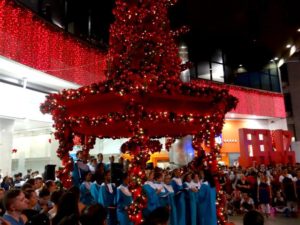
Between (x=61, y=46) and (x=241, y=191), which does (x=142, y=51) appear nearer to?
(x=61, y=46)

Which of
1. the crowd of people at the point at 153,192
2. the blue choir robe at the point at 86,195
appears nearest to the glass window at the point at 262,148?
the crowd of people at the point at 153,192

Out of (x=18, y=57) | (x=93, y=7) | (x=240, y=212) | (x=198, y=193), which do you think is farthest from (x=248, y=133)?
(x=18, y=57)

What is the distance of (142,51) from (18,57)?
17.5 ft

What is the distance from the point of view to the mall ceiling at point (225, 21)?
43.2 ft

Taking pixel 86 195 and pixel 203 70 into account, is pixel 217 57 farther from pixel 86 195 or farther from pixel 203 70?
pixel 86 195

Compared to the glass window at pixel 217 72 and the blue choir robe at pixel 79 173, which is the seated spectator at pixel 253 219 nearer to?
the blue choir robe at pixel 79 173

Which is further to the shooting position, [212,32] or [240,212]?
[212,32]

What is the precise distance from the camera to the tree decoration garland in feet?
18.1

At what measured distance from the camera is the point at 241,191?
11906mm

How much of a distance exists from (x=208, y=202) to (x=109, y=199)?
223 centimetres

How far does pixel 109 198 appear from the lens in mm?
7066

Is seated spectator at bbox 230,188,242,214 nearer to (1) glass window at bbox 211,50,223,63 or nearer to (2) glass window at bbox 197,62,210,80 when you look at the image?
(2) glass window at bbox 197,62,210,80

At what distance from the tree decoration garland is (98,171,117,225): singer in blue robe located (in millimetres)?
899

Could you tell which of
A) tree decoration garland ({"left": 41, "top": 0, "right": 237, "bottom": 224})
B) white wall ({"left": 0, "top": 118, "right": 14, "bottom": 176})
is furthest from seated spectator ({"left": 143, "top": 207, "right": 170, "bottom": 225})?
white wall ({"left": 0, "top": 118, "right": 14, "bottom": 176})
